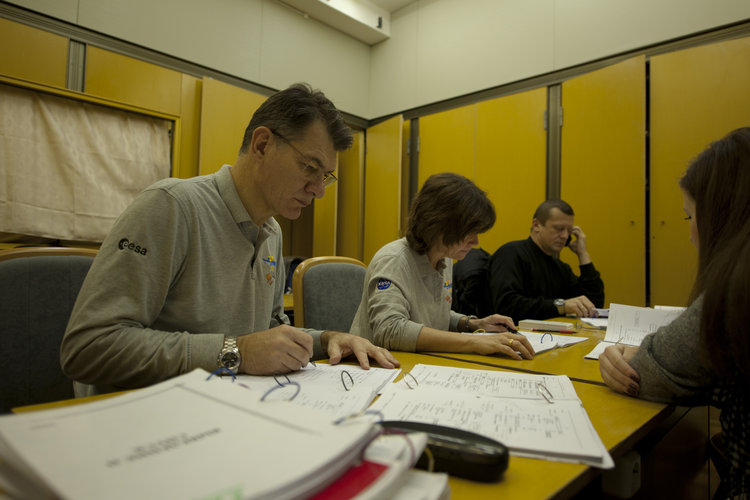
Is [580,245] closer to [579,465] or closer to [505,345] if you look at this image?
[505,345]

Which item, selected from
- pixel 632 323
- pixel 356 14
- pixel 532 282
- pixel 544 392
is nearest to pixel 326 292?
pixel 544 392

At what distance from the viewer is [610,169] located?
2.97 m

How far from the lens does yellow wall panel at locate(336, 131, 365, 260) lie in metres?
4.36

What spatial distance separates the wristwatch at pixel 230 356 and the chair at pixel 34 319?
637 mm

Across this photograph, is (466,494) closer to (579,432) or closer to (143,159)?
(579,432)

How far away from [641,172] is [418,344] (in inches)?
92.6

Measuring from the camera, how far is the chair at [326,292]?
1.66m

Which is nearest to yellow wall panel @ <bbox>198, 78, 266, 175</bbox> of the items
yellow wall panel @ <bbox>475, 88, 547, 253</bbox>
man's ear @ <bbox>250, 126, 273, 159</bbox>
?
yellow wall panel @ <bbox>475, 88, 547, 253</bbox>

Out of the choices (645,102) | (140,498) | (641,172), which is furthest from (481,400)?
(645,102)

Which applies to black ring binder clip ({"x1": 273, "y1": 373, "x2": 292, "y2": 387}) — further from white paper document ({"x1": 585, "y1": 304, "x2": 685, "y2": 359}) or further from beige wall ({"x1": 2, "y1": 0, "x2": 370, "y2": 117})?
beige wall ({"x1": 2, "y1": 0, "x2": 370, "y2": 117})

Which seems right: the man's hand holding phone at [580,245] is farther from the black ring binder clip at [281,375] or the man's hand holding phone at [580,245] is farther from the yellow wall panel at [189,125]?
the yellow wall panel at [189,125]

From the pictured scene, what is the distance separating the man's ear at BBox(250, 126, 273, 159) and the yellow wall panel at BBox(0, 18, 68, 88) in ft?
7.72

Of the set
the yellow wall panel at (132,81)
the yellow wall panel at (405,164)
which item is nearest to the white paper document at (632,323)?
the yellow wall panel at (405,164)

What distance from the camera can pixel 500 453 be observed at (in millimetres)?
514
